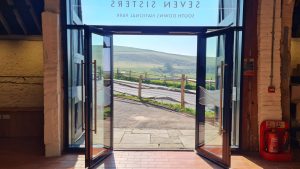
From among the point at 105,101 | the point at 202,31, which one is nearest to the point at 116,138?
the point at 105,101

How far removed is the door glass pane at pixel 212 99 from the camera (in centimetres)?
422

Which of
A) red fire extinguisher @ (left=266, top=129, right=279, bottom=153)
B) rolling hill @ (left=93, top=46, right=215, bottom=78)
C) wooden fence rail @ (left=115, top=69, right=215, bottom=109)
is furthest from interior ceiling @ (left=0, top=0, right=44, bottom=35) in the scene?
rolling hill @ (left=93, top=46, right=215, bottom=78)

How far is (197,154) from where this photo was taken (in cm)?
438

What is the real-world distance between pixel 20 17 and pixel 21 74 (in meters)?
1.18

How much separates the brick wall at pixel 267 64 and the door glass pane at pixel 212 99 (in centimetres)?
63

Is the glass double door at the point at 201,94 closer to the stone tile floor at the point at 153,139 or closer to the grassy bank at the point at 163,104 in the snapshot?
the stone tile floor at the point at 153,139

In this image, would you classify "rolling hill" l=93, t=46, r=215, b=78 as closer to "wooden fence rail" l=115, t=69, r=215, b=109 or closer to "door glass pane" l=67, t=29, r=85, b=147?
"wooden fence rail" l=115, t=69, r=215, b=109

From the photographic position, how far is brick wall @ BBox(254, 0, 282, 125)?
4223 millimetres

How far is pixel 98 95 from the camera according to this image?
4180 millimetres

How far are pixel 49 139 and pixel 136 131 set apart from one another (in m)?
2.13

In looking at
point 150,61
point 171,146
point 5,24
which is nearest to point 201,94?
point 171,146

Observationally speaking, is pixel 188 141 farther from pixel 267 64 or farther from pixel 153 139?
pixel 267 64

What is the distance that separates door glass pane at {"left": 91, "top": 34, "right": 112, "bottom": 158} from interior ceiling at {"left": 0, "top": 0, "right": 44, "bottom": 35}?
1.43m

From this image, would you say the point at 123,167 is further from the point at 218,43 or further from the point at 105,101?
the point at 218,43
